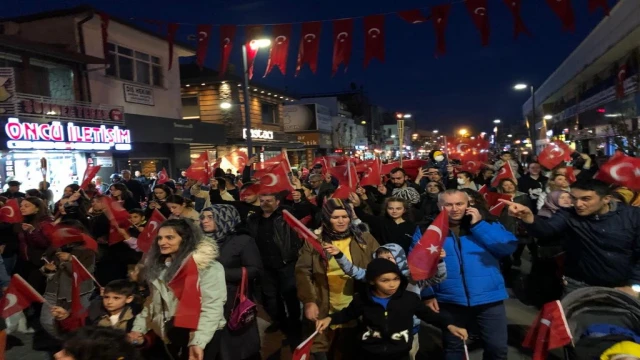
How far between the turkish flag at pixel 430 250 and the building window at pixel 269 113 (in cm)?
2974

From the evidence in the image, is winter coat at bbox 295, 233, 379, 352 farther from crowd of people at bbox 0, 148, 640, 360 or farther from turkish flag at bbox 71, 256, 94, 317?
turkish flag at bbox 71, 256, 94, 317

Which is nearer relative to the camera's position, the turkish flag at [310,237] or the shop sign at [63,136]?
the turkish flag at [310,237]

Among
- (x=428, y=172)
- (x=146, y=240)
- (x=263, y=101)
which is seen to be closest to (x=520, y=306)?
(x=428, y=172)

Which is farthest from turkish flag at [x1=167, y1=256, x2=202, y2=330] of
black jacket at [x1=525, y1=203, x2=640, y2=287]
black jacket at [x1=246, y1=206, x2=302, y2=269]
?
black jacket at [x1=525, y1=203, x2=640, y2=287]

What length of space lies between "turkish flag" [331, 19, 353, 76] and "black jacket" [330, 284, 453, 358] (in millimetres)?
7060

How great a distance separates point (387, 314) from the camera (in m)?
3.36

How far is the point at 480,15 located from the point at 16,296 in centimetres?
Answer: 831

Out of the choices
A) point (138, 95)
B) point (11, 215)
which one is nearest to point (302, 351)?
point (11, 215)

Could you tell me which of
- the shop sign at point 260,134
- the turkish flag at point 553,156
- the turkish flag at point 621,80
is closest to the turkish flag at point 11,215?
the turkish flag at point 553,156

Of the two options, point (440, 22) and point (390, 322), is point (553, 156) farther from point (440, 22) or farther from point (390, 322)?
point (390, 322)

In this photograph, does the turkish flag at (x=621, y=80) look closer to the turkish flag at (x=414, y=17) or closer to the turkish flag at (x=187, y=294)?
the turkish flag at (x=414, y=17)

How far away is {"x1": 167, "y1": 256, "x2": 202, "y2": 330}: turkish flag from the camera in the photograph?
3.22 m

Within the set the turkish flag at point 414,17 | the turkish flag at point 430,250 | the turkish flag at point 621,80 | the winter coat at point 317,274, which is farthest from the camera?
the turkish flag at point 621,80

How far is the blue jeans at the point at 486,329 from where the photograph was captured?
3748 mm
